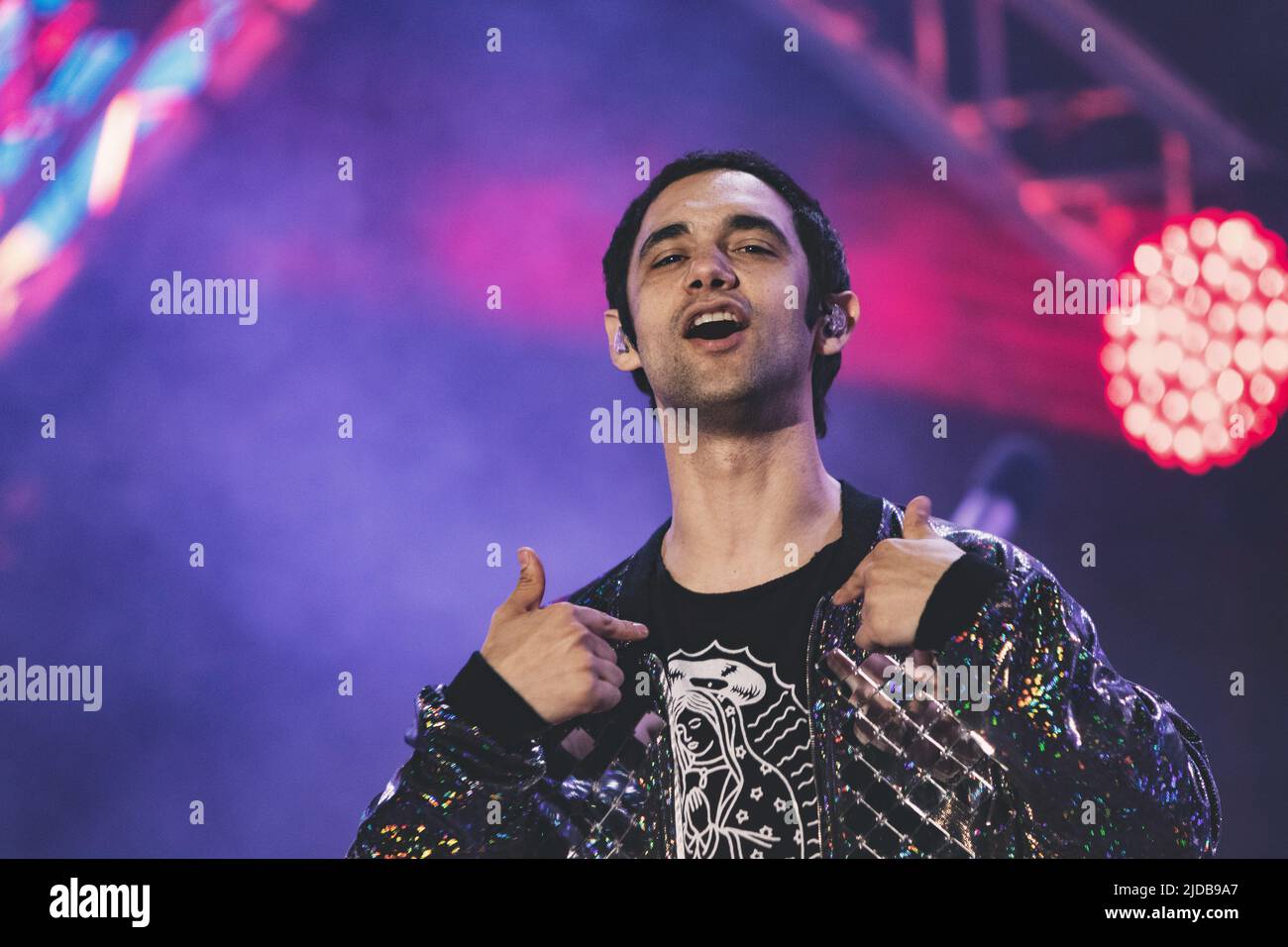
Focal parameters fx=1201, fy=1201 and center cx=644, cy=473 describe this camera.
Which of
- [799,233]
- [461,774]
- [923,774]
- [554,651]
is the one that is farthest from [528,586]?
[799,233]

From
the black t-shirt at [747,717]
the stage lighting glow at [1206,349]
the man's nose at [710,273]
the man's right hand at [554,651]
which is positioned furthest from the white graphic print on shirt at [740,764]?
the stage lighting glow at [1206,349]

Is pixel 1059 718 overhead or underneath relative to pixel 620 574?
underneath

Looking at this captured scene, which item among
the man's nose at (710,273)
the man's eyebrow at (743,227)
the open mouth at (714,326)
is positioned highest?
the man's eyebrow at (743,227)

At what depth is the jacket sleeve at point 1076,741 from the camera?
202 centimetres

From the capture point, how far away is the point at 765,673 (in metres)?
2.30

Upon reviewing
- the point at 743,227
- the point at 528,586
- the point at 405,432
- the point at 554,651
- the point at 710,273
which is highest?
the point at 743,227

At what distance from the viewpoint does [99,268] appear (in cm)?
333

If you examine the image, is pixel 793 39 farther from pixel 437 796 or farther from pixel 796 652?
pixel 437 796

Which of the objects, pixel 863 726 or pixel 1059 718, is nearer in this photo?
pixel 1059 718

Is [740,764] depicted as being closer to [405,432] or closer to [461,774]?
[461,774]

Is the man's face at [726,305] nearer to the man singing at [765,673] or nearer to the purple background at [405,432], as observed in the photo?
the man singing at [765,673]

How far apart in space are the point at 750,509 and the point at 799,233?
25.1 inches
